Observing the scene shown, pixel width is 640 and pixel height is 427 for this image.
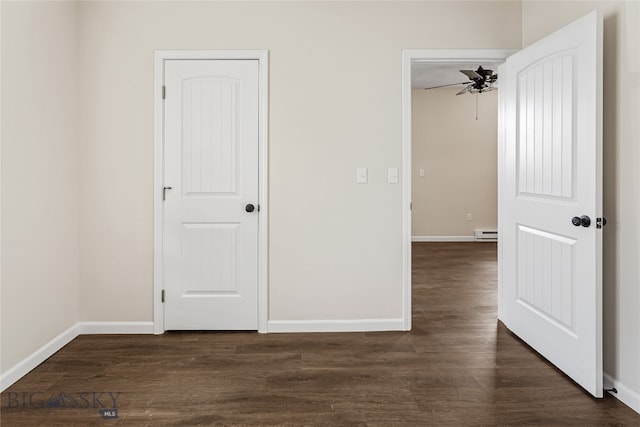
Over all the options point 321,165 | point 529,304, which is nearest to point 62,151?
point 321,165

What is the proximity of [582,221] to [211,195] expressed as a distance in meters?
2.40

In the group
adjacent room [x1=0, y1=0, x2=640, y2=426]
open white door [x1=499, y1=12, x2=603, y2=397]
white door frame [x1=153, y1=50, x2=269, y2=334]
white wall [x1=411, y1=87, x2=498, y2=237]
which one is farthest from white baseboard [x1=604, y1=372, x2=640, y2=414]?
white wall [x1=411, y1=87, x2=498, y2=237]

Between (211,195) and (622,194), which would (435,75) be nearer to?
(211,195)

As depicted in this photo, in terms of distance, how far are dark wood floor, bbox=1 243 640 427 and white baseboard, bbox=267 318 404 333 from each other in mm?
77

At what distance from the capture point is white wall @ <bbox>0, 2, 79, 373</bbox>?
96.3 inches

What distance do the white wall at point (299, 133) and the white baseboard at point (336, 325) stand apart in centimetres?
5

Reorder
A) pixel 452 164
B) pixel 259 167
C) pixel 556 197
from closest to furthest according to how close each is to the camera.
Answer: pixel 556 197, pixel 259 167, pixel 452 164

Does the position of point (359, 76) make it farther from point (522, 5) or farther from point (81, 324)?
point (81, 324)

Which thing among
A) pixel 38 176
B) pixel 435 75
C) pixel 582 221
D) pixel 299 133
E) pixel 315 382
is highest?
pixel 435 75

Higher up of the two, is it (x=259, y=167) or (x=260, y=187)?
(x=259, y=167)

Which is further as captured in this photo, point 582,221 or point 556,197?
point 556,197

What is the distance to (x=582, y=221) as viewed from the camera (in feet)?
7.56

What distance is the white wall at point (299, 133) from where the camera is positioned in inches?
125

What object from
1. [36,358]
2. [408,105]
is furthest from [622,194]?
[36,358]
